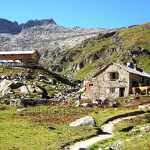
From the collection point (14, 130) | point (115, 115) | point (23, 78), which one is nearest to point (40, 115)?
point (115, 115)

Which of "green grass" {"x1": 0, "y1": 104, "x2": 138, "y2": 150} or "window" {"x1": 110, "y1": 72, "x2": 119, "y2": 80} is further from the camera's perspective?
"window" {"x1": 110, "y1": 72, "x2": 119, "y2": 80}

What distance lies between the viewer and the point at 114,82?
107312mm

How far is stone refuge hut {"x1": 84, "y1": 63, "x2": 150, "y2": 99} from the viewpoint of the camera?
10594 centimetres

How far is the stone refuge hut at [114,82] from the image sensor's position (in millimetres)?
105938

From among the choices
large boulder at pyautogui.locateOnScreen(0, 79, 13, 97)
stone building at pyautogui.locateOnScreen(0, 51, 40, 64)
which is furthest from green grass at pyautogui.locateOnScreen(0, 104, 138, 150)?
stone building at pyautogui.locateOnScreen(0, 51, 40, 64)

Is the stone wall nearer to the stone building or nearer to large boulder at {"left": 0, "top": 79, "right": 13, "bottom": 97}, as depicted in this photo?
large boulder at {"left": 0, "top": 79, "right": 13, "bottom": 97}

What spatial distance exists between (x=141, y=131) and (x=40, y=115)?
25.3 metres

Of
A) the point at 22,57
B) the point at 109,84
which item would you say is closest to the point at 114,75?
the point at 109,84

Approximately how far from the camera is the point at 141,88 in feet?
342

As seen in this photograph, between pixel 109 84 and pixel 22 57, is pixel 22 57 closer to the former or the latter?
pixel 22 57

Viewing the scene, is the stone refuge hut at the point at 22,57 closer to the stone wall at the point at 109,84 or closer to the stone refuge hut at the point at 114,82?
the stone refuge hut at the point at 114,82

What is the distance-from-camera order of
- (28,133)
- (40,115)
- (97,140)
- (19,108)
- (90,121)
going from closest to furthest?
(97,140), (28,133), (90,121), (40,115), (19,108)

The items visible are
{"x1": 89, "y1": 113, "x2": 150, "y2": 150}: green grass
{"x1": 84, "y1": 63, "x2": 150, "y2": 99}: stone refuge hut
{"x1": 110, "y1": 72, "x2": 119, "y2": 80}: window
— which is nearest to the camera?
{"x1": 89, "y1": 113, "x2": 150, "y2": 150}: green grass

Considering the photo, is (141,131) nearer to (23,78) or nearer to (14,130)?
(14,130)
